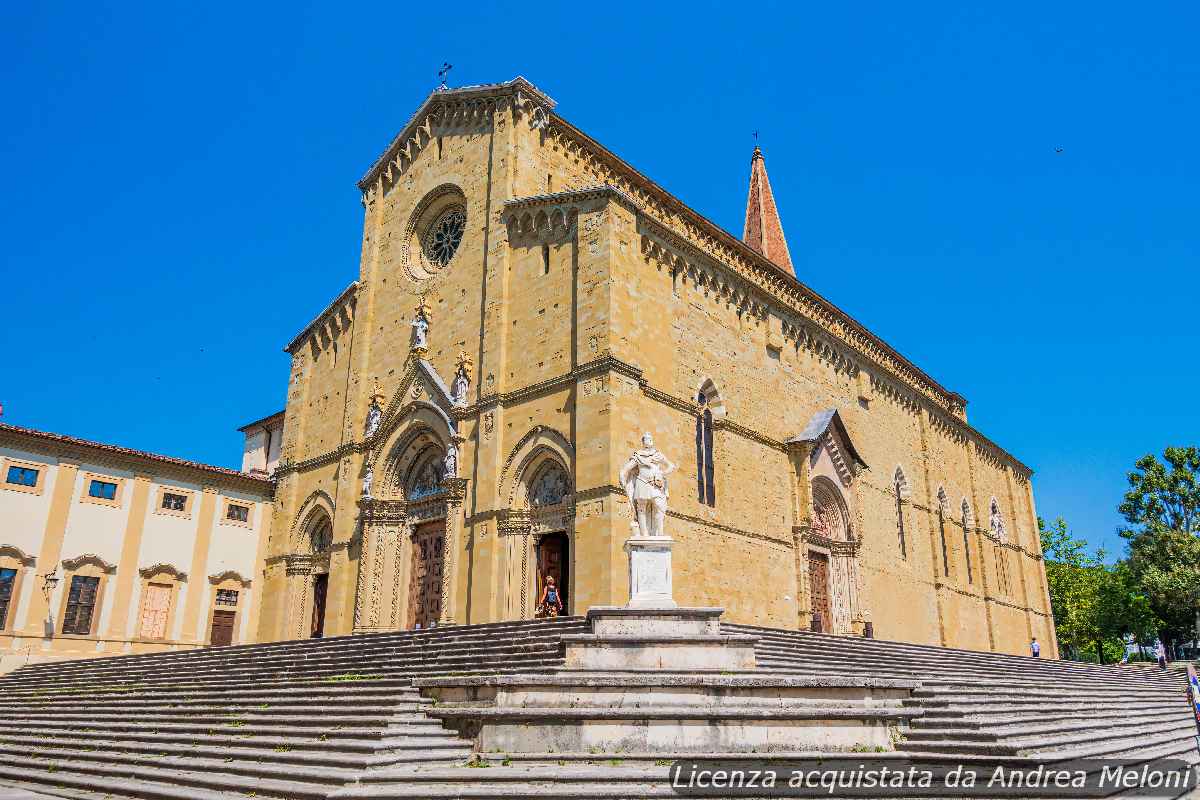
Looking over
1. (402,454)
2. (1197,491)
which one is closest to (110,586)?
(402,454)

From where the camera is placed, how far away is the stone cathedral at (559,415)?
879 inches

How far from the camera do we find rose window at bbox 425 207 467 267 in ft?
92.0

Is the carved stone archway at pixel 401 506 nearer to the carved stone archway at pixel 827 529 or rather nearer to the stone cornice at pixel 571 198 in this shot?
the stone cornice at pixel 571 198

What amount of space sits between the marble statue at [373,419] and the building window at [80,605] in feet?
31.4

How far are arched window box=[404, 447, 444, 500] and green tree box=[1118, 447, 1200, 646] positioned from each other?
3579 centimetres

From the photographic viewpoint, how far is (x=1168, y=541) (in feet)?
138

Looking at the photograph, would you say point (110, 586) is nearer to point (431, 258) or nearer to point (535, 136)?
point (431, 258)

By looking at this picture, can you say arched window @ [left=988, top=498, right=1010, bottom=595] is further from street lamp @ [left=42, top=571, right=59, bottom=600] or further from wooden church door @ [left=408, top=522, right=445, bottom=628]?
street lamp @ [left=42, top=571, right=59, bottom=600]

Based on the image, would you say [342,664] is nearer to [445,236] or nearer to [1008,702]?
[1008,702]

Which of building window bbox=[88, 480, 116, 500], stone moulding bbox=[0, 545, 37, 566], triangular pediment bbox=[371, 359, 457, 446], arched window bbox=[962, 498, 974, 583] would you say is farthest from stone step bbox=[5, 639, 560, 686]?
arched window bbox=[962, 498, 974, 583]

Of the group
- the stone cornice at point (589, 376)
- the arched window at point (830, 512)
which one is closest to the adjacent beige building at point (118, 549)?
the stone cornice at point (589, 376)

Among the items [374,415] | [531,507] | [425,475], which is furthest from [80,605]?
[531,507]

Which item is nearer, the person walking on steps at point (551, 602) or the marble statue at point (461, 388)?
the person walking on steps at point (551, 602)

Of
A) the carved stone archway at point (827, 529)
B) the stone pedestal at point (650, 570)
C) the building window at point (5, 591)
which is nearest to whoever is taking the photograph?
the stone pedestal at point (650, 570)
